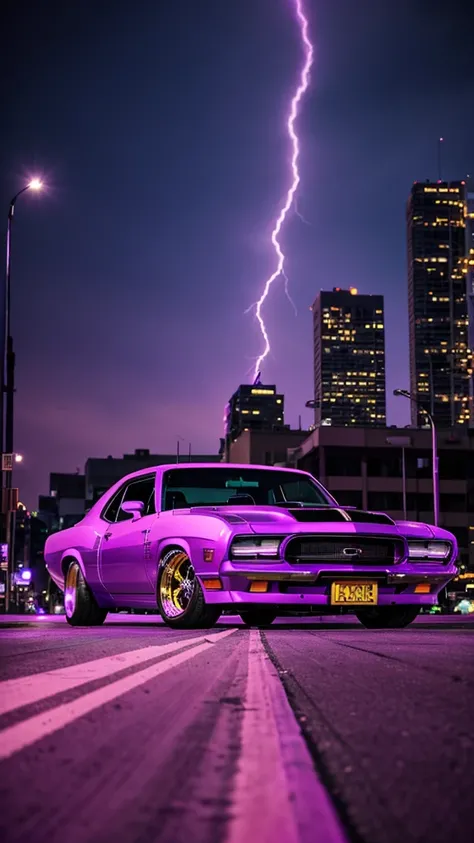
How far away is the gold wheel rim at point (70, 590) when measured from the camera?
1095 cm

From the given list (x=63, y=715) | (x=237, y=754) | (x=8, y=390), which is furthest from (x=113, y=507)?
(x=8, y=390)

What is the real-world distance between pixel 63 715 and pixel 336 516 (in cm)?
639

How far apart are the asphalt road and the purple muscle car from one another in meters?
4.04

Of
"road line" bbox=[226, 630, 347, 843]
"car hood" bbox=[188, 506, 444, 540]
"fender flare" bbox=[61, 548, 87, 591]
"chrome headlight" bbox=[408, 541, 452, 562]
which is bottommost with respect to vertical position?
"road line" bbox=[226, 630, 347, 843]

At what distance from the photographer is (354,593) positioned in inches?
337

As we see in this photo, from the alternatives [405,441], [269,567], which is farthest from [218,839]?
[405,441]

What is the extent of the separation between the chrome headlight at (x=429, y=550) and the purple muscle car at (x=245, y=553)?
0.01 meters

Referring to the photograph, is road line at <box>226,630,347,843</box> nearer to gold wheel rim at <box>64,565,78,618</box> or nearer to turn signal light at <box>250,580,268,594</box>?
turn signal light at <box>250,580,268,594</box>

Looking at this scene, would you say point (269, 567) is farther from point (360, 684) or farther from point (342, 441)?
point (342, 441)

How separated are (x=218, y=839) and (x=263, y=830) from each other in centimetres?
8

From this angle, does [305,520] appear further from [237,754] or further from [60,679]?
[237,754]

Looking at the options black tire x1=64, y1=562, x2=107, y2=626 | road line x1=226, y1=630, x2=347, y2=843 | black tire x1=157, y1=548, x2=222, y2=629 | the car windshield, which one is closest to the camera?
road line x1=226, y1=630, x2=347, y2=843

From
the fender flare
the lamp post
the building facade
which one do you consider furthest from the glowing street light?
the building facade

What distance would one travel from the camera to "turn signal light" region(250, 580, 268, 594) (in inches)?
325
